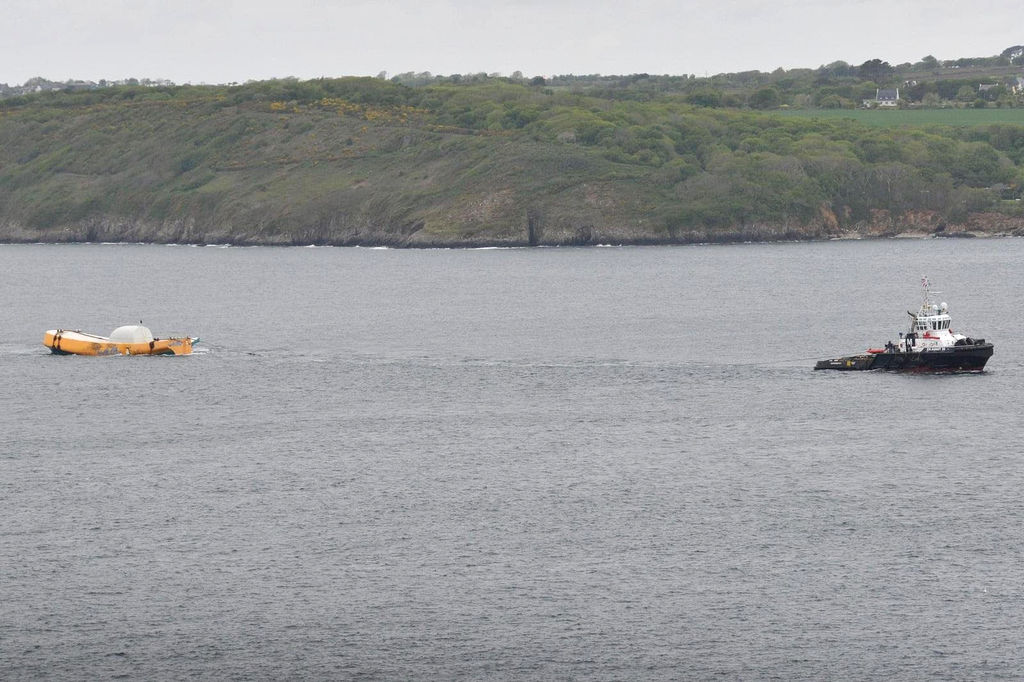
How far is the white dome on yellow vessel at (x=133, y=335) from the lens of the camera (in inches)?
6122

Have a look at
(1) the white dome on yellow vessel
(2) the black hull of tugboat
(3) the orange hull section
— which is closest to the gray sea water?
(2) the black hull of tugboat

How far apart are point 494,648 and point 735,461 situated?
38.2 metres

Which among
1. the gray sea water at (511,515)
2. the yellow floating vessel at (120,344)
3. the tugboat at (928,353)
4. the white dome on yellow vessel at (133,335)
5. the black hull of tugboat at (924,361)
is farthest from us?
the white dome on yellow vessel at (133,335)

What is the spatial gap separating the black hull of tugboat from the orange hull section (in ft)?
214

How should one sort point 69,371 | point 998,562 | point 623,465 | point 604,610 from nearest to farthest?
point 604,610
point 998,562
point 623,465
point 69,371

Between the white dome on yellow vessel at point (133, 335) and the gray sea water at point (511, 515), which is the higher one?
the white dome on yellow vessel at point (133, 335)

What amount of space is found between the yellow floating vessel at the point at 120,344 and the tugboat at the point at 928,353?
65.9 meters

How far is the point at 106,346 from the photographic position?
155 meters

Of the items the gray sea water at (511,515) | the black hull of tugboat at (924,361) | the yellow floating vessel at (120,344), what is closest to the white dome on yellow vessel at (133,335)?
the yellow floating vessel at (120,344)

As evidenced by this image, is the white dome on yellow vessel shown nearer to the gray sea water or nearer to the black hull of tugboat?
the gray sea water

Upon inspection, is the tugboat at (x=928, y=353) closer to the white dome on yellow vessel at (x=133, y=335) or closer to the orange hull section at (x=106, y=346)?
the orange hull section at (x=106, y=346)

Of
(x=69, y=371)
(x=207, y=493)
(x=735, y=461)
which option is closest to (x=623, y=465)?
(x=735, y=461)

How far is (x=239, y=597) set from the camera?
2867 inches

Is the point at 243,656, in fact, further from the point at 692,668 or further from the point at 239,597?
the point at 692,668
